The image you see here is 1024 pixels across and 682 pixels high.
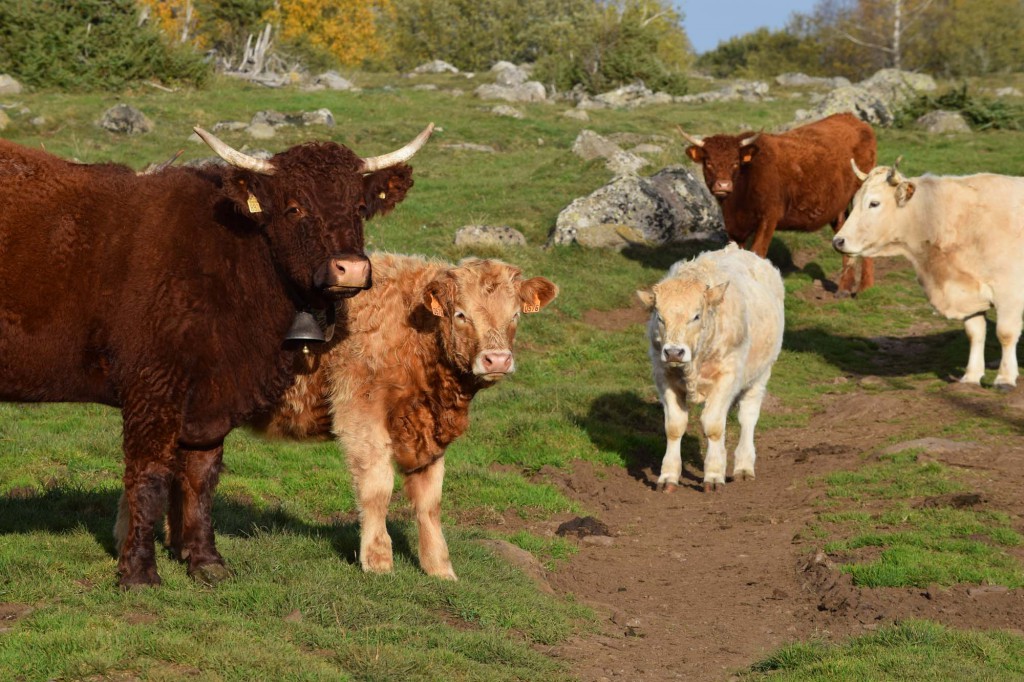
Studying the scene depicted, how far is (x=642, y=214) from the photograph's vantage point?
21.3 m

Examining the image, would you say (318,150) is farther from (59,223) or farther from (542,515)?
(542,515)

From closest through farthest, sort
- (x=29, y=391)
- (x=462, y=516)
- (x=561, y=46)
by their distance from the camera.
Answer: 1. (x=29, y=391)
2. (x=462, y=516)
3. (x=561, y=46)

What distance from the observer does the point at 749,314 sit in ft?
Answer: 40.8

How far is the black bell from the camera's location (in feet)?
22.9

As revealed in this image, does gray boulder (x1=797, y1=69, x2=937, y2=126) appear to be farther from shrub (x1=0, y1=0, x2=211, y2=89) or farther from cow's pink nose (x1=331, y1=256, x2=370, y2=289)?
cow's pink nose (x1=331, y1=256, x2=370, y2=289)

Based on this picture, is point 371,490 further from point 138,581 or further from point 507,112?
point 507,112

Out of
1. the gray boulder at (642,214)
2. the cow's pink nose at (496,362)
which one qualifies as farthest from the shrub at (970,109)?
the cow's pink nose at (496,362)

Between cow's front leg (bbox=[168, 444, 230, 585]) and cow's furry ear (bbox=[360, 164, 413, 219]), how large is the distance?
176 centimetres

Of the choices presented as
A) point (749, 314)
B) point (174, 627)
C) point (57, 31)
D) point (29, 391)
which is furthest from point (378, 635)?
point (57, 31)

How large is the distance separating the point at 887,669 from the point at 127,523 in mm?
4619

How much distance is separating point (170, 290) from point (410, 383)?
1728 millimetres

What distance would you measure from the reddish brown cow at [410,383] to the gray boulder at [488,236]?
11192 mm

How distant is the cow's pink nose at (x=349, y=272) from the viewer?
21.5ft

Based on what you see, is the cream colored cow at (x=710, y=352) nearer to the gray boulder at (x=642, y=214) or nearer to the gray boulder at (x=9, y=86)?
the gray boulder at (x=642, y=214)
